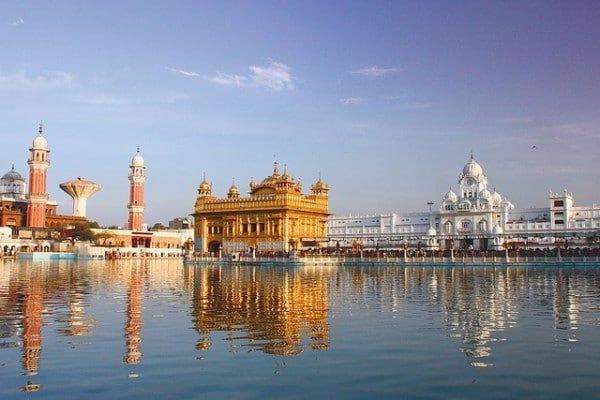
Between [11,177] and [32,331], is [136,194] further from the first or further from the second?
[32,331]

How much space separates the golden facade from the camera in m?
79.6

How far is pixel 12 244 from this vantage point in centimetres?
9119

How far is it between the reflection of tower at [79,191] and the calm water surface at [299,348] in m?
108

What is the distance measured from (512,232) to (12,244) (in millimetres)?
73917

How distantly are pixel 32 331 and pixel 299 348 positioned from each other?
6.16 metres

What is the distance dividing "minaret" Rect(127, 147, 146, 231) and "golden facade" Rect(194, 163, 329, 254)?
102ft

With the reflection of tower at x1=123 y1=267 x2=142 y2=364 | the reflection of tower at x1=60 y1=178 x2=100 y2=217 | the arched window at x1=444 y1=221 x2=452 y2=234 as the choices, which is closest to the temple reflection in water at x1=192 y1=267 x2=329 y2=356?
the reflection of tower at x1=123 y1=267 x2=142 y2=364

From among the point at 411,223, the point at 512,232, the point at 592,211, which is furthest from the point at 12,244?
the point at 592,211

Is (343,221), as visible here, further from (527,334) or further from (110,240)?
(527,334)

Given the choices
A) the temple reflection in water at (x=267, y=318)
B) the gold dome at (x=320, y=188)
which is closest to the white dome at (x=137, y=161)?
the gold dome at (x=320, y=188)

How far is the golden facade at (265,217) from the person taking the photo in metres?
79.6

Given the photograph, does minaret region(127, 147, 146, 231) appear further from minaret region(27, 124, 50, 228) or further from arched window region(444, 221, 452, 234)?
arched window region(444, 221, 452, 234)

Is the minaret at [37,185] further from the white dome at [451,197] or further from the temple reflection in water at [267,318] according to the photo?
the temple reflection in water at [267,318]

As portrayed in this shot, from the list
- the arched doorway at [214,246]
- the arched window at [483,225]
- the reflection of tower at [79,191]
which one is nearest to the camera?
the arched doorway at [214,246]
